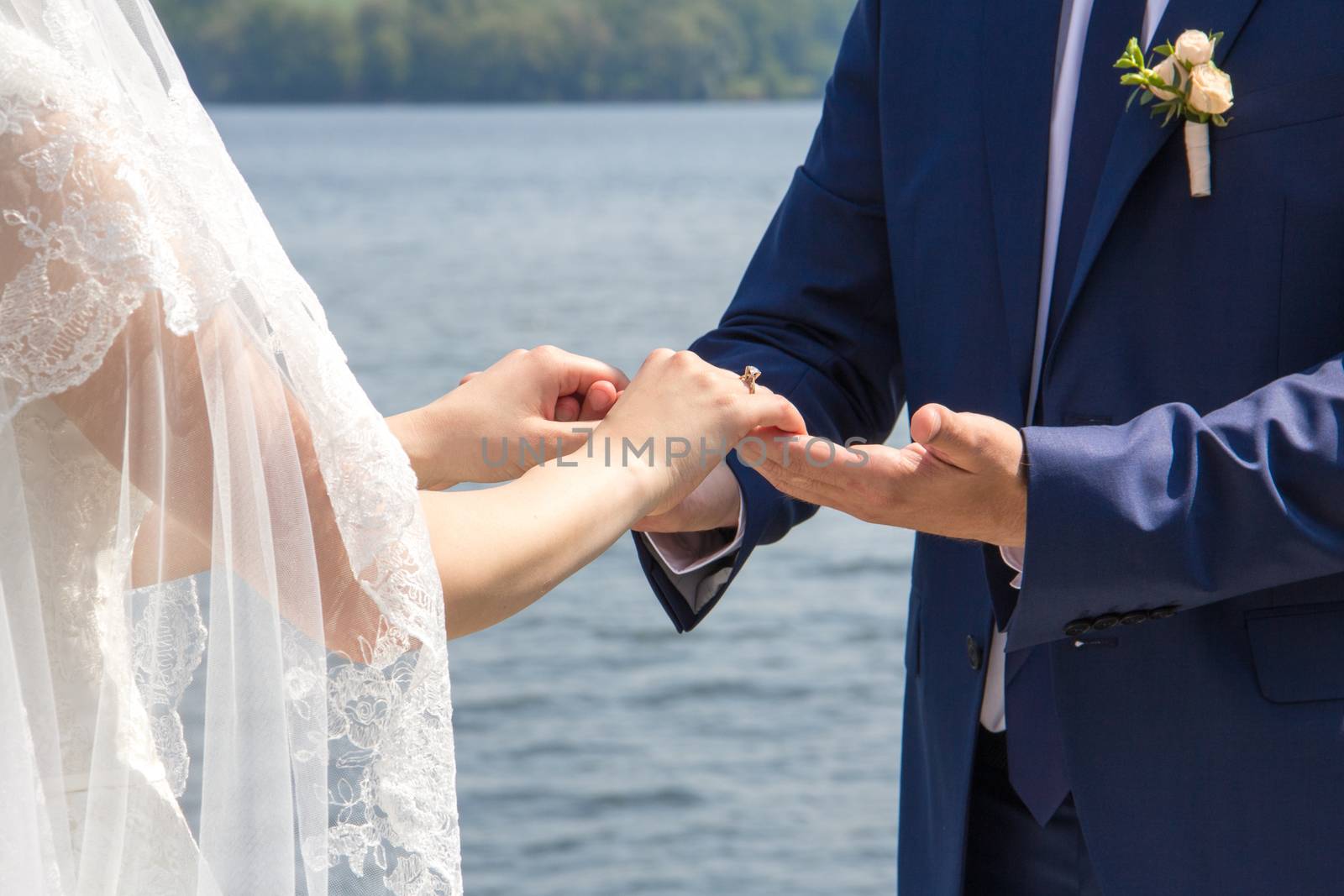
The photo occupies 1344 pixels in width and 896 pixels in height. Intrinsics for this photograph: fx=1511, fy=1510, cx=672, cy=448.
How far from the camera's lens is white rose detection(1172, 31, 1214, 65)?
2053mm

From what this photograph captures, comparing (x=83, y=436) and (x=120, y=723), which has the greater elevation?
(x=83, y=436)

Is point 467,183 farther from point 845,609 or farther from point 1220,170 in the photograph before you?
point 1220,170


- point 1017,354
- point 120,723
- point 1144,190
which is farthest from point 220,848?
point 1144,190

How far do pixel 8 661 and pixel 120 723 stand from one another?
163 mm

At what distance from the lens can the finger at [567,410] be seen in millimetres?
2791

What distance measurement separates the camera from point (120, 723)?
6.01 ft

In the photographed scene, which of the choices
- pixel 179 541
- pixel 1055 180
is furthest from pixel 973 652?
pixel 179 541

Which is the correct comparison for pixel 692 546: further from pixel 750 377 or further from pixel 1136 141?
pixel 1136 141

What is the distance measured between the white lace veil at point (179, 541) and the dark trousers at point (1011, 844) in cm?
92

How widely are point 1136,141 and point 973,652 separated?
0.81 meters

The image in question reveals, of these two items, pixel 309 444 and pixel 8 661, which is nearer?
pixel 8 661

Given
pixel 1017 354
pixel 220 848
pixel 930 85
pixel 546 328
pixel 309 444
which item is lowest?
pixel 220 848

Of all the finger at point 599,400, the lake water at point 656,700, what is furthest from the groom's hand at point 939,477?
the lake water at point 656,700

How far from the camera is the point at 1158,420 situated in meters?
2.03
